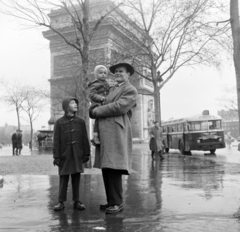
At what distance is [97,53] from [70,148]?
850 inches

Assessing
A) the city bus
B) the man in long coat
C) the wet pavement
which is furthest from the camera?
the city bus

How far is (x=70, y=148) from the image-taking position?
505cm

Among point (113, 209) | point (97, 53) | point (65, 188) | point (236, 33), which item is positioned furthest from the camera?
point (97, 53)

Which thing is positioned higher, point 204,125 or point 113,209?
point 204,125

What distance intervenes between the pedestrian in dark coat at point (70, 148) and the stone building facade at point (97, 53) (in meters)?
11.0

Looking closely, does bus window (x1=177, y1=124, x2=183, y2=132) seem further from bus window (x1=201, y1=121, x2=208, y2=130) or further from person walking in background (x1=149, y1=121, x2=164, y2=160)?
person walking in background (x1=149, y1=121, x2=164, y2=160)

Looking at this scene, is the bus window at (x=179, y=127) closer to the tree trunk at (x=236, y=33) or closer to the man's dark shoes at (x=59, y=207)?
the tree trunk at (x=236, y=33)

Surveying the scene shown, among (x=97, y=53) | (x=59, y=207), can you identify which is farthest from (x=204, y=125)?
(x=59, y=207)

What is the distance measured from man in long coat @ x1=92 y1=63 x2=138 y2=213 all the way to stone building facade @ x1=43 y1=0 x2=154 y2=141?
11.5 meters

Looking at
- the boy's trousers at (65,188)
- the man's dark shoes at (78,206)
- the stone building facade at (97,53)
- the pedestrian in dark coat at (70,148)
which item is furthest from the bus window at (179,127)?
the man's dark shoes at (78,206)

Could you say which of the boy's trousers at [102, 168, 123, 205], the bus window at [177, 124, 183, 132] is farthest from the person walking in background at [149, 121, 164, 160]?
the boy's trousers at [102, 168, 123, 205]

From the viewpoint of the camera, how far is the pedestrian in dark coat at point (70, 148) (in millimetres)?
4980

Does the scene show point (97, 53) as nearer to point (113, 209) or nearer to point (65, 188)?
point (65, 188)

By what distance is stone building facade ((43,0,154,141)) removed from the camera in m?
22.5
